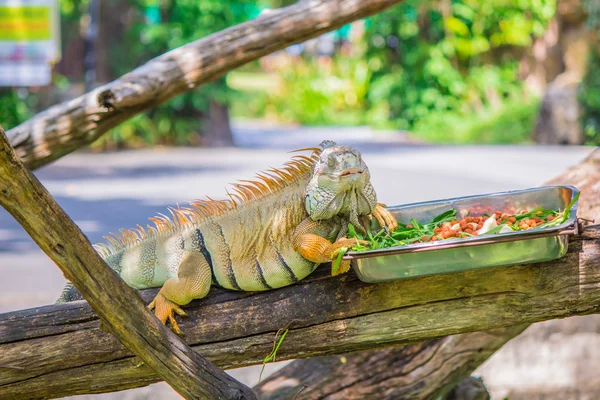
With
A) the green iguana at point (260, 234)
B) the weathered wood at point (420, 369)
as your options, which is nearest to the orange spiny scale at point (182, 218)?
the green iguana at point (260, 234)

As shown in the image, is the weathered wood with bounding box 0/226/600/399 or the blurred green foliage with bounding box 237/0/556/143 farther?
the blurred green foliage with bounding box 237/0/556/143

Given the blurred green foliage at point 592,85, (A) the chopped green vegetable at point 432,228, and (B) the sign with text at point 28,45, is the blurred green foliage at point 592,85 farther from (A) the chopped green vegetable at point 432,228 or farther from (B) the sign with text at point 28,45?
(A) the chopped green vegetable at point 432,228

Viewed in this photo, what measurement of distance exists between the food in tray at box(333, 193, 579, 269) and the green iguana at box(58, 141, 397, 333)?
0.07m

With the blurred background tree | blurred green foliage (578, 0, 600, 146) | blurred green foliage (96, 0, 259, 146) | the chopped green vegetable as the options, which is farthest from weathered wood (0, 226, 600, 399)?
blurred green foliage (96, 0, 259, 146)

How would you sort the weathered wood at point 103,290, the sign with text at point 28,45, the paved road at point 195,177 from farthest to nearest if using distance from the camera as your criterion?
the sign with text at point 28,45 → the paved road at point 195,177 → the weathered wood at point 103,290

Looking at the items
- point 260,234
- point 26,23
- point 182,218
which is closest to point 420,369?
point 260,234

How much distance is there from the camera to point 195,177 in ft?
40.3

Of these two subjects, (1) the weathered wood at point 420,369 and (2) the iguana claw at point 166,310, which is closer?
(2) the iguana claw at point 166,310

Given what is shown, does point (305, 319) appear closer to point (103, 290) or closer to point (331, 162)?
point (331, 162)

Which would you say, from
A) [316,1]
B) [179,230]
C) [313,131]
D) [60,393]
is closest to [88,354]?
[60,393]

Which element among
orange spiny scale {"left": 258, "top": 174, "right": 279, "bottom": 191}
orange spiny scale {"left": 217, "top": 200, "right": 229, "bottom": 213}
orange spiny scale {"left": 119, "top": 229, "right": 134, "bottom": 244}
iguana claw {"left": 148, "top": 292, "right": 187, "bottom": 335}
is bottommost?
iguana claw {"left": 148, "top": 292, "right": 187, "bottom": 335}

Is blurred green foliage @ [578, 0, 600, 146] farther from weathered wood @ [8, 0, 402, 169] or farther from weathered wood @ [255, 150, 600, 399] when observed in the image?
weathered wood @ [8, 0, 402, 169]

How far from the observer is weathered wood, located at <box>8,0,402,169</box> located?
402cm

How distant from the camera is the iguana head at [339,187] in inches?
99.7
